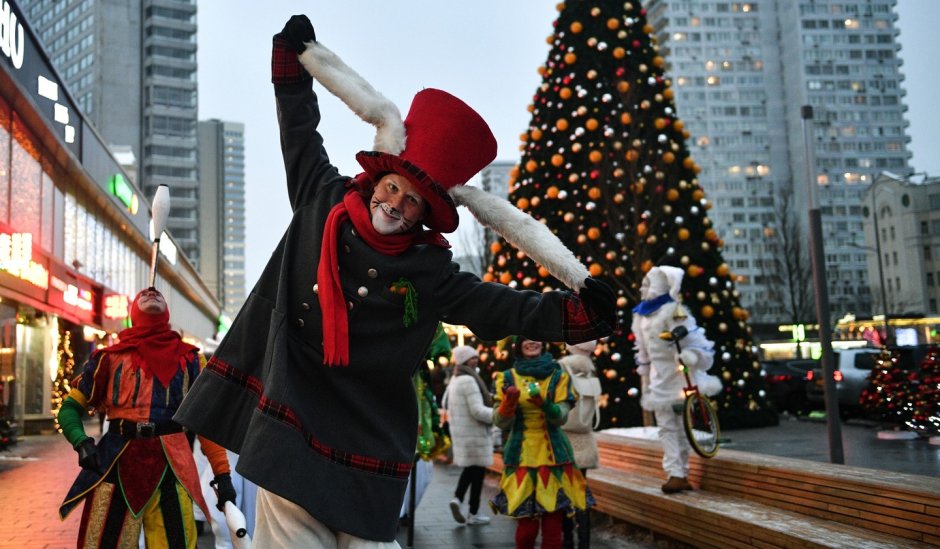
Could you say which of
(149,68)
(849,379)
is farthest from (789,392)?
(149,68)

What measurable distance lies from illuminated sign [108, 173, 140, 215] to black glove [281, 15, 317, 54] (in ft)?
95.9

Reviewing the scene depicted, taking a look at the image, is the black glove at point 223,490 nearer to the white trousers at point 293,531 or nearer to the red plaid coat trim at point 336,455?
the white trousers at point 293,531

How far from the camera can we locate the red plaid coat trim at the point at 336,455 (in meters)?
3.03

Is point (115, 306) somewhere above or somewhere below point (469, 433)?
above

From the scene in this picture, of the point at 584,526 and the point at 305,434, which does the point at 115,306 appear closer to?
the point at 584,526

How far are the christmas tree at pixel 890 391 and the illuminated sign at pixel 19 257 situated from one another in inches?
583

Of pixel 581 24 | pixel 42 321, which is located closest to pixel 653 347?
pixel 581 24

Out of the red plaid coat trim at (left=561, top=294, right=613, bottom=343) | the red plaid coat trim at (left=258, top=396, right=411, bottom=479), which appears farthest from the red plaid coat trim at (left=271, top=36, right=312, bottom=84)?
the red plaid coat trim at (left=561, top=294, right=613, bottom=343)

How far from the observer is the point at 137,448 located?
5281mm

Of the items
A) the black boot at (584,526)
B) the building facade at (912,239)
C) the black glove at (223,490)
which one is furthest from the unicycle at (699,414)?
the building facade at (912,239)

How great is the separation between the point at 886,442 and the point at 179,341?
951 cm

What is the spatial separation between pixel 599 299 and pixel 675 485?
6202 mm

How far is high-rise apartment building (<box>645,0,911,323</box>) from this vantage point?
12725cm

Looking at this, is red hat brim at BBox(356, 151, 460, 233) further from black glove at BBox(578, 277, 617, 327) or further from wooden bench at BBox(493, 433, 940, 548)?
wooden bench at BBox(493, 433, 940, 548)
